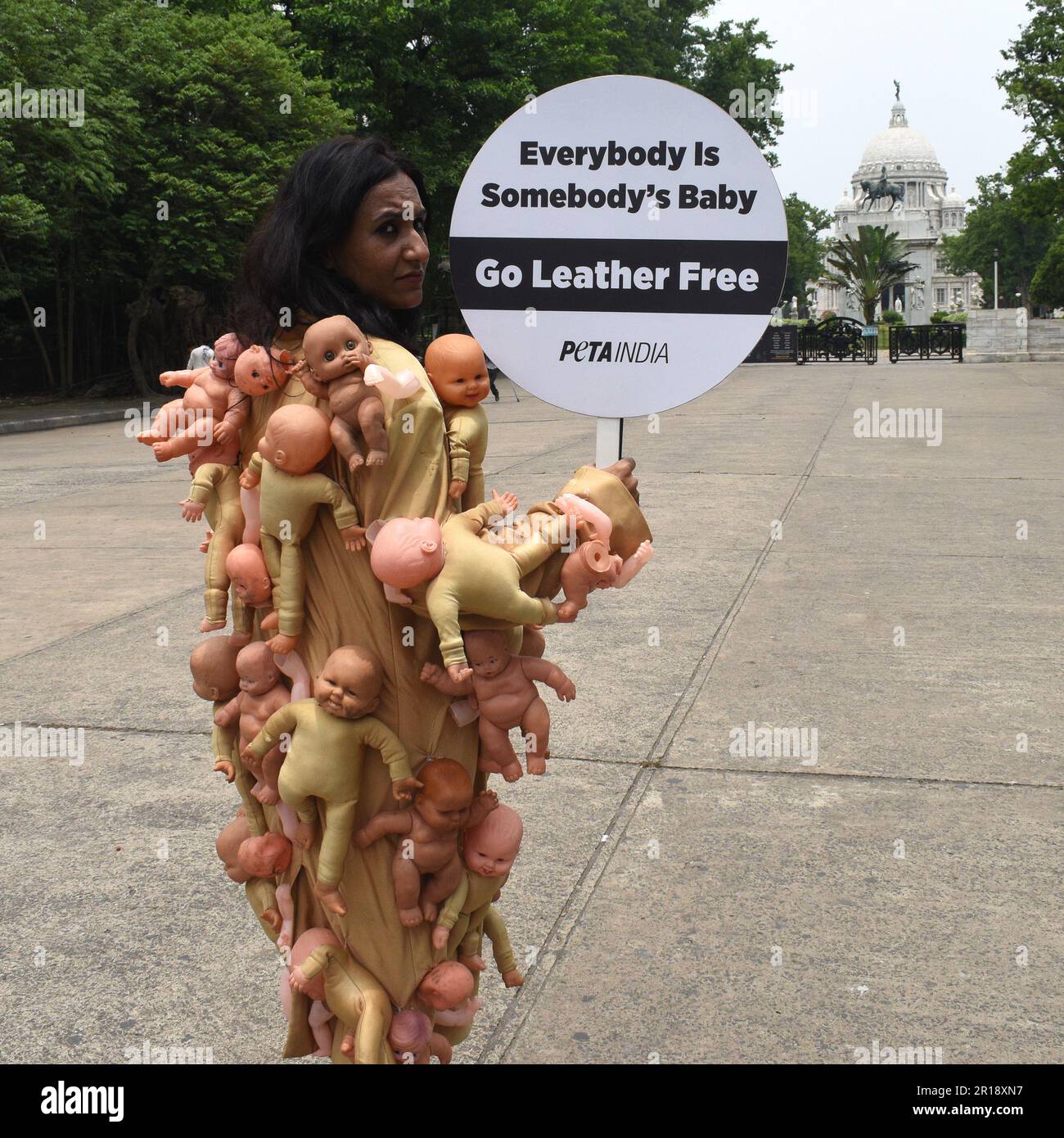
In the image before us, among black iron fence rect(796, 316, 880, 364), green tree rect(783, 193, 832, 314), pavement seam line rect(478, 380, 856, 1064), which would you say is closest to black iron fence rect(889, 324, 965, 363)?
black iron fence rect(796, 316, 880, 364)

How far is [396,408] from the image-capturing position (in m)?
1.95

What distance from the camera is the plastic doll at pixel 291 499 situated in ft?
6.36

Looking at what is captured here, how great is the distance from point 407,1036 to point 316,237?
4.35 feet

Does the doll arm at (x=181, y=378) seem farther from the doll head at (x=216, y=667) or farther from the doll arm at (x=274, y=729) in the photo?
the doll arm at (x=274, y=729)

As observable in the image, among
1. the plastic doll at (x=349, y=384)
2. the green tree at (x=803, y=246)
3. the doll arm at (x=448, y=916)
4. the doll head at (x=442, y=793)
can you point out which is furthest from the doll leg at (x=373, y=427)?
the green tree at (x=803, y=246)

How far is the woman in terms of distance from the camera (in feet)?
6.55

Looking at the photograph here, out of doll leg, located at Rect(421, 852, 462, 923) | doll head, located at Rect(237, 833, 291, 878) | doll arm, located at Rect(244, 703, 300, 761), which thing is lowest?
doll leg, located at Rect(421, 852, 462, 923)

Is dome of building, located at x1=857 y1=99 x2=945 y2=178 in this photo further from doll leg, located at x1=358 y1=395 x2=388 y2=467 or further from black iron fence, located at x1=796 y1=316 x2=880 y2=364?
doll leg, located at x1=358 y1=395 x2=388 y2=467

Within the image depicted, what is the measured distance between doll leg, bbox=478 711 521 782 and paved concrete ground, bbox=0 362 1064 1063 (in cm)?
100

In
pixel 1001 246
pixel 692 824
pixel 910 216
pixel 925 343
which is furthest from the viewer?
pixel 910 216

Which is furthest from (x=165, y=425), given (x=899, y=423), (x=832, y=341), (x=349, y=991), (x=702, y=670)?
(x=832, y=341)

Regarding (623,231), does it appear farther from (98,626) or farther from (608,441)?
(98,626)
